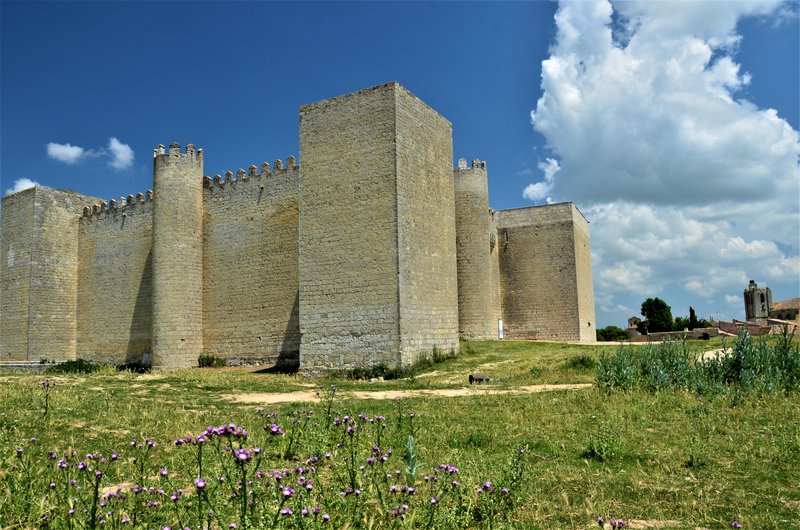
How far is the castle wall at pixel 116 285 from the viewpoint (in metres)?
24.7

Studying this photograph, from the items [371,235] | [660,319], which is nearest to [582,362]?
[371,235]

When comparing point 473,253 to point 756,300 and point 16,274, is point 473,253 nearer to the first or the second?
point 16,274

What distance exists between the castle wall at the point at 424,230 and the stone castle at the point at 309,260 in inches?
2.4

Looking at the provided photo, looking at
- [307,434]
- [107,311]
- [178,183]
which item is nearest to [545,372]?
[307,434]

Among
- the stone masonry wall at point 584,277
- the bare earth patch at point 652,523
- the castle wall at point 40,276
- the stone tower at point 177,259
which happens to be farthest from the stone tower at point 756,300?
the bare earth patch at point 652,523

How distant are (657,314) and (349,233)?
145ft

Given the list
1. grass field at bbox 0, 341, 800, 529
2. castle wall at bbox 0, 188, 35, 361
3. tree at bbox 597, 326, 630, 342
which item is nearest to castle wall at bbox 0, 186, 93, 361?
castle wall at bbox 0, 188, 35, 361

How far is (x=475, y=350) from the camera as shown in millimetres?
19250

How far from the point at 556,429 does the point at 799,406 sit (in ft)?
10.2

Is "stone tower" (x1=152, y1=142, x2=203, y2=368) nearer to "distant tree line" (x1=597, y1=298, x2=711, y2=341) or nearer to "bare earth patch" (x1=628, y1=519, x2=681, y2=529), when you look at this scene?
"bare earth patch" (x1=628, y1=519, x2=681, y2=529)

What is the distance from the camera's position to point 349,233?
16828 mm

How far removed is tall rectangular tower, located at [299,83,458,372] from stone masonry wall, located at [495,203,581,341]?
10.1 meters

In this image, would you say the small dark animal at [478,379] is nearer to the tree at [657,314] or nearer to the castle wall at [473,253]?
the castle wall at [473,253]

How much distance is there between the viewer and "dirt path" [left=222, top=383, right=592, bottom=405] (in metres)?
10.9
